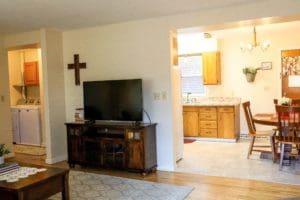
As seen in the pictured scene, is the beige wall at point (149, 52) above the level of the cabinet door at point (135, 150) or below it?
above

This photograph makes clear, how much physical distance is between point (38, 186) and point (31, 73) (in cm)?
505

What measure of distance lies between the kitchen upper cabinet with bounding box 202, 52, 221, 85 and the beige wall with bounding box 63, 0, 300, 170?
2.78 metres

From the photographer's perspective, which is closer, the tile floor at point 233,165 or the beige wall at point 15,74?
the tile floor at point 233,165

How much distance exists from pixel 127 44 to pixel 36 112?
3093 mm

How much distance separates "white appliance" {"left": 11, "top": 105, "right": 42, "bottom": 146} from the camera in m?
6.79

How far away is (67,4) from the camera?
12.3 feet

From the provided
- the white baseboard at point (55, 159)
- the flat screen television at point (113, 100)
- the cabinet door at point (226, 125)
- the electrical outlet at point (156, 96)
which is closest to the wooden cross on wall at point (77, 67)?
the flat screen television at point (113, 100)

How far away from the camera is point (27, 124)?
22.8 ft

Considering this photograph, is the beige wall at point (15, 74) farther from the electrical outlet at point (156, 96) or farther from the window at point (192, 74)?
the electrical outlet at point (156, 96)

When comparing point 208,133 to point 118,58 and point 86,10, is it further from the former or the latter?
point 86,10

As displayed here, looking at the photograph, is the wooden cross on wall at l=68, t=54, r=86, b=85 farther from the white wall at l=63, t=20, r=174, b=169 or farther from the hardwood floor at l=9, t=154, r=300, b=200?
the hardwood floor at l=9, t=154, r=300, b=200

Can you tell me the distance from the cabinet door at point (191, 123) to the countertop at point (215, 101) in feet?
0.77

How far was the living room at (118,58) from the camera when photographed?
4.38 metres

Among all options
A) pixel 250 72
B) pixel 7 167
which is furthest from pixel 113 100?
pixel 250 72
